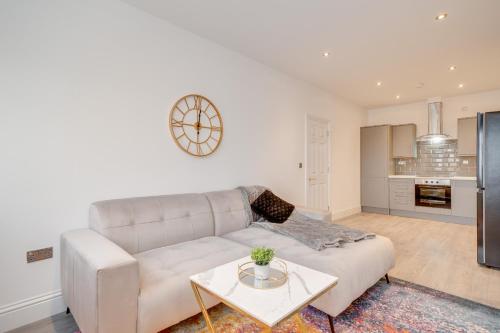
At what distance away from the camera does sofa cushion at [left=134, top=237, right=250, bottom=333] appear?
156 cm

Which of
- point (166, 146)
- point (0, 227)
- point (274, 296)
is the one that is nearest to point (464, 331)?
point (274, 296)

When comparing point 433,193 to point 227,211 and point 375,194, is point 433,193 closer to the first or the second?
point 375,194

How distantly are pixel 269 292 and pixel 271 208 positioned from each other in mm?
1726

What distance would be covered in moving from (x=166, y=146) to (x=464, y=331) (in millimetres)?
2880

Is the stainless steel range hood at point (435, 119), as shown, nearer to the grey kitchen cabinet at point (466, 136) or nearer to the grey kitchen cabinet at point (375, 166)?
the grey kitchen cabinet at point (466, 136)

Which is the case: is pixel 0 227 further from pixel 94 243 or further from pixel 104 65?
pixel 104 65

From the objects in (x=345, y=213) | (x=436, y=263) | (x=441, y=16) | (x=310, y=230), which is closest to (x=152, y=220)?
(x=310, y=230)

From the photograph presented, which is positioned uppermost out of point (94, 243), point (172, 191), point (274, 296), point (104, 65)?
point (104, 65)

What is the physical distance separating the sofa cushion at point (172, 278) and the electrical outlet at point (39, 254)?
2.15 ft

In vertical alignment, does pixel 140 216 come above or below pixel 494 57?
below

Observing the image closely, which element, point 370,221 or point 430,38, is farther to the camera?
point 370,221

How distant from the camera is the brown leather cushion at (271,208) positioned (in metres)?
3.02

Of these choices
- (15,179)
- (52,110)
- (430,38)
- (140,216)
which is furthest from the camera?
(430,38)

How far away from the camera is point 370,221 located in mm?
5309
